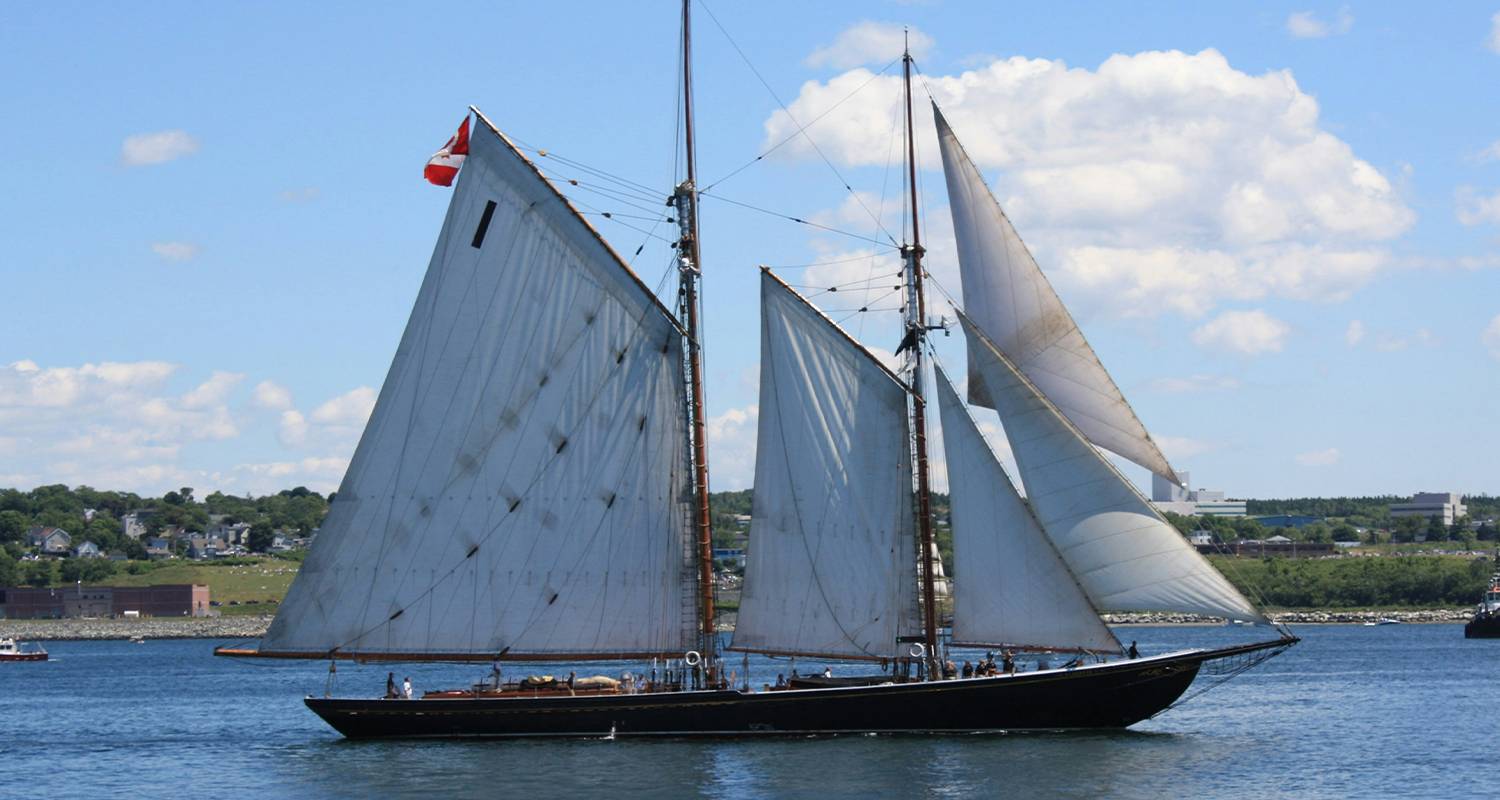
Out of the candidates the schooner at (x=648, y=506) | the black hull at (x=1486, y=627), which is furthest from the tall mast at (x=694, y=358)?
the black hull at (x=1486, y=627)

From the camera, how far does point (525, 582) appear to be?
63312 millimetres

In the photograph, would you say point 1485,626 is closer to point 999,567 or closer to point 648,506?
point 999,567

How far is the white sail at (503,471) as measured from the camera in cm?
6294

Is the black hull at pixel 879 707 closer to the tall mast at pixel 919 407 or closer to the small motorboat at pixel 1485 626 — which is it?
the tall mast at pixel 919 407

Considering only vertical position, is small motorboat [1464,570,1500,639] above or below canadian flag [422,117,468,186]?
below

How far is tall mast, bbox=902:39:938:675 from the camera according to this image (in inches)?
2495

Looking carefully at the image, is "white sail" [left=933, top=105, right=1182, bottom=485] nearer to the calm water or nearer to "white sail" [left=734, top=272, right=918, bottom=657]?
"white sail" [left=734, top=272, right=918, bottom=657]

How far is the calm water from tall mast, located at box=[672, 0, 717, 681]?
14.9ft

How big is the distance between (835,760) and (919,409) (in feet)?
40.1

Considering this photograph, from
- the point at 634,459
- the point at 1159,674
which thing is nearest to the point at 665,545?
the point at 634,459

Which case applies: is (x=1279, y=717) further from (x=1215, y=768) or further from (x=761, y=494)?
(x=761, y=494)

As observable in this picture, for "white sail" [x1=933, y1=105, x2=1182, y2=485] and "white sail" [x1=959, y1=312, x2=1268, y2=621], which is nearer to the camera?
"white sail" [x1=959, y1=312, x2=1268, y2=621]

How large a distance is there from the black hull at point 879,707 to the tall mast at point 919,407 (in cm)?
170

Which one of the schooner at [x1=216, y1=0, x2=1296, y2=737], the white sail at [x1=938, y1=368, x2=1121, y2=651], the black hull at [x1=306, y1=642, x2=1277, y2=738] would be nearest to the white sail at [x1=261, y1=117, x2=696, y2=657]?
the schooner at [x1=216, y1=0, x2=1296, y2=737]
